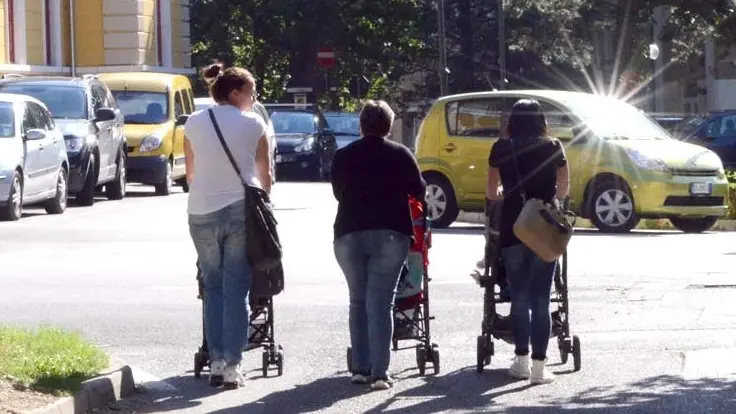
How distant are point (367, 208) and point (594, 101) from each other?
11760 mm

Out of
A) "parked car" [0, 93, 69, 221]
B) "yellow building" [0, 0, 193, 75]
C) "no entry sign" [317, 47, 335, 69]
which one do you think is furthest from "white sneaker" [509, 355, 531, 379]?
"no entry sign" [317, 47, 335, 69]

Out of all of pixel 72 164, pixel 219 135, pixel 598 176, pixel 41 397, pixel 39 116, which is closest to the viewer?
pixel 41 397

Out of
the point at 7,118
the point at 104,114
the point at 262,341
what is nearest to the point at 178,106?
the point at 104,114

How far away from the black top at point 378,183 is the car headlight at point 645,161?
1092 cm

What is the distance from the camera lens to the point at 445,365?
33.2ft

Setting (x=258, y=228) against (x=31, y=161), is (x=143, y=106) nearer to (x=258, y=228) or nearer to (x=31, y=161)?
(x=31, y=161)

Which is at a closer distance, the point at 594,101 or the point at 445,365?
the point at 445,365

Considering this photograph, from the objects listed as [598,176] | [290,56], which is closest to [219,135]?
[598,176]

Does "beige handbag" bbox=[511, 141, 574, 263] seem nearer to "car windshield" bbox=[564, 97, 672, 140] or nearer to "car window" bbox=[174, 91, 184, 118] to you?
"car windshield" bbox=[564, 97, 672, 140]

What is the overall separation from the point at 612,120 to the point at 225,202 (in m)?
11.8

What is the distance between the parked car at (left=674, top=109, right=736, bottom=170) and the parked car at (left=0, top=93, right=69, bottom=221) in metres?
16.5

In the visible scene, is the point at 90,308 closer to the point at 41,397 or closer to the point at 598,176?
the point at 41,397

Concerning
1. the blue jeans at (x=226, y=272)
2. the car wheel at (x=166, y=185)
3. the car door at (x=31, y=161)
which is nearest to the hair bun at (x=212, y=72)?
the blue jeans at (x=226, y=272)

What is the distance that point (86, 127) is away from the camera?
2419cm
